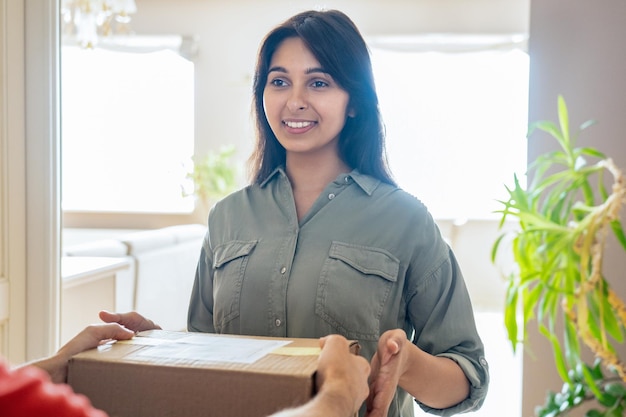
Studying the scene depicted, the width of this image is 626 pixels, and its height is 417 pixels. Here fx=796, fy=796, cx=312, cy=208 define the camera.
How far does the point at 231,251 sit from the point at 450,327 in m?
0.44

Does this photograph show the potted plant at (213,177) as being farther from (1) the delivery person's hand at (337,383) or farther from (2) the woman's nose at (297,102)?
(1) the delivery person's hand at (337,383)

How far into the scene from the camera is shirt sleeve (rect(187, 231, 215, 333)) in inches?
63.7

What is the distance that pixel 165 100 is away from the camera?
7.82m

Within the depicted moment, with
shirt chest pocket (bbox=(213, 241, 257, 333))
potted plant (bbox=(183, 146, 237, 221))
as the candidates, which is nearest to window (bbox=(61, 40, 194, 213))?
potted plant (bbox=(183, 146, 237, 221))

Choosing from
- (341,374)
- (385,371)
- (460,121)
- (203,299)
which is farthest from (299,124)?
(460,121)

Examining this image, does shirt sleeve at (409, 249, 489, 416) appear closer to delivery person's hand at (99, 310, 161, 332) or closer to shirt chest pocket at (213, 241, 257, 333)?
shirt chest pocket at (213, 241, 257, 333)

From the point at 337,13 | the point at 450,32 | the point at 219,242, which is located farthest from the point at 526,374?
the point at 450,32

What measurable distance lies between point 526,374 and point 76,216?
6.61m

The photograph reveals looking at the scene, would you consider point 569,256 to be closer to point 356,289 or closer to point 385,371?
point 385,371

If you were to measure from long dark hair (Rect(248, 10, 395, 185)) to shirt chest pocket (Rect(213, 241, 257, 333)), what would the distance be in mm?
182

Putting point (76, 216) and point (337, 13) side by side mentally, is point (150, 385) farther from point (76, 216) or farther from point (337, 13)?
point (76, 216)

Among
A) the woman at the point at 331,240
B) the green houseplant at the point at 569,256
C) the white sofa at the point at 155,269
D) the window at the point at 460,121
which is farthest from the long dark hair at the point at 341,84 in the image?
the window at the point at 460,121

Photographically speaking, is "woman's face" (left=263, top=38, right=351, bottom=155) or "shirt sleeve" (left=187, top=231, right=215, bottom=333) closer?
"woman's face" (left=263, top=38, right=351, bottom=155)

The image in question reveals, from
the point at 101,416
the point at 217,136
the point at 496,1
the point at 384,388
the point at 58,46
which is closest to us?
the point at 101,416
